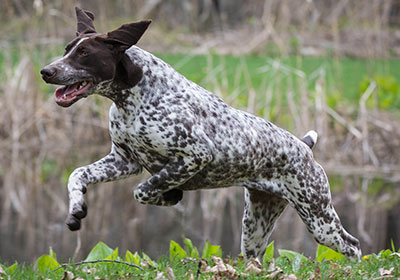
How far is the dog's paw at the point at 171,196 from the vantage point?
14.8 ft

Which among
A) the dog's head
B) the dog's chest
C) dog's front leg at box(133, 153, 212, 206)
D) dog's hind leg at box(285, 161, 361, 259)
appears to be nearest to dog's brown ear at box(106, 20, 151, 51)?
the dog's head

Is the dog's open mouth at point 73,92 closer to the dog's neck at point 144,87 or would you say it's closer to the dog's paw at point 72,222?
the dog's neck at point 144,87

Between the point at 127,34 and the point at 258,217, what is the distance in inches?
68.4

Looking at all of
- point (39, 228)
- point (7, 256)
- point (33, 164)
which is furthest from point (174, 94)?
point (33, 164)

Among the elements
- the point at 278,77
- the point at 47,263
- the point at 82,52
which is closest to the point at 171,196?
the point at 82,52

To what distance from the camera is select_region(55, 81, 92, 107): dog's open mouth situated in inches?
160

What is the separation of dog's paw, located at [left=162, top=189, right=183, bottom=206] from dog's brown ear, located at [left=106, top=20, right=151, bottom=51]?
998 mm

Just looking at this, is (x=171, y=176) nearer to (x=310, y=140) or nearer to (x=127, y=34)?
(x=127, y=34)

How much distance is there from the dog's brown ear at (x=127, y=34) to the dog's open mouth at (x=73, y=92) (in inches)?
11.5

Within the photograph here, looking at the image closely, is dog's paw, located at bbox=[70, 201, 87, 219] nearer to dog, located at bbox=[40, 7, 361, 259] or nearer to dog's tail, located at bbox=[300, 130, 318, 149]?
dog, located at bbox=[40, 7, 361, 259]

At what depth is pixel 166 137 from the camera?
4203 mm

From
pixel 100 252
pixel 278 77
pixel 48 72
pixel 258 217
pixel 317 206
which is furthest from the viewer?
pixel 278 77

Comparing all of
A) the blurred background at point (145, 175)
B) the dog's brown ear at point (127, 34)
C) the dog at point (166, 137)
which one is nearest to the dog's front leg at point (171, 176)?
the dog at point (166, 137)

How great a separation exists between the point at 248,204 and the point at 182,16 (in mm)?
17356
